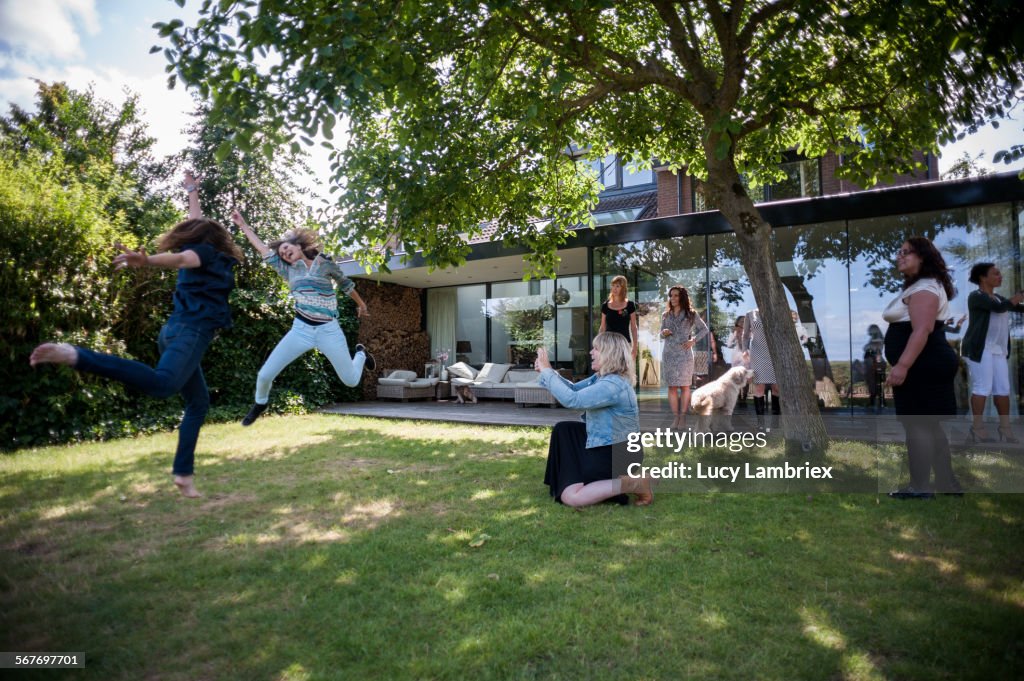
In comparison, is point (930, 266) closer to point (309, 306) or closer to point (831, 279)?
point (309, 306)

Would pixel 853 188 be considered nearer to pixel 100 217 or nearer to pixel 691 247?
pixel 691 247

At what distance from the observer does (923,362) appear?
420 centimetres

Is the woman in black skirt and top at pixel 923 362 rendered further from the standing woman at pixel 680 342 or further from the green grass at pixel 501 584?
the standing woman at pixel 680 342

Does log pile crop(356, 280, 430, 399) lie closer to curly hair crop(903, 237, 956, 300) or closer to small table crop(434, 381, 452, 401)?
small table crop(434, 381, 452, 401)

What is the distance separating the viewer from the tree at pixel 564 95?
3.56 metres

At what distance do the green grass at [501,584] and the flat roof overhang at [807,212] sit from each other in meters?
3.64

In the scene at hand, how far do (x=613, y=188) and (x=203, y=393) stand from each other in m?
13.5

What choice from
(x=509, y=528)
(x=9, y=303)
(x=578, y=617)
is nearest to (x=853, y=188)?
(x=509, y=528)

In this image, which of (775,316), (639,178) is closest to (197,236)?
(775,316)

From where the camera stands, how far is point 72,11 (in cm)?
263

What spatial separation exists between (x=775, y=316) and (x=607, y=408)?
2.86 metres

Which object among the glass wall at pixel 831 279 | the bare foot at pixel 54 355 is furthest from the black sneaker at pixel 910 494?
the glass wall at pixel 831 279

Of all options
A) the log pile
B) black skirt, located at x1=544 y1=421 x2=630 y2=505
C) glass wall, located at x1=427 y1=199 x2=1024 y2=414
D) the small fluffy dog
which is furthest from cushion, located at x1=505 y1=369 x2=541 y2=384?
black skirt, located at x1=544 y1=421 x2=630 y2=505

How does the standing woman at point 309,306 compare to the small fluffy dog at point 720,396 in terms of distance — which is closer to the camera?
the standing woman at point 309,306
